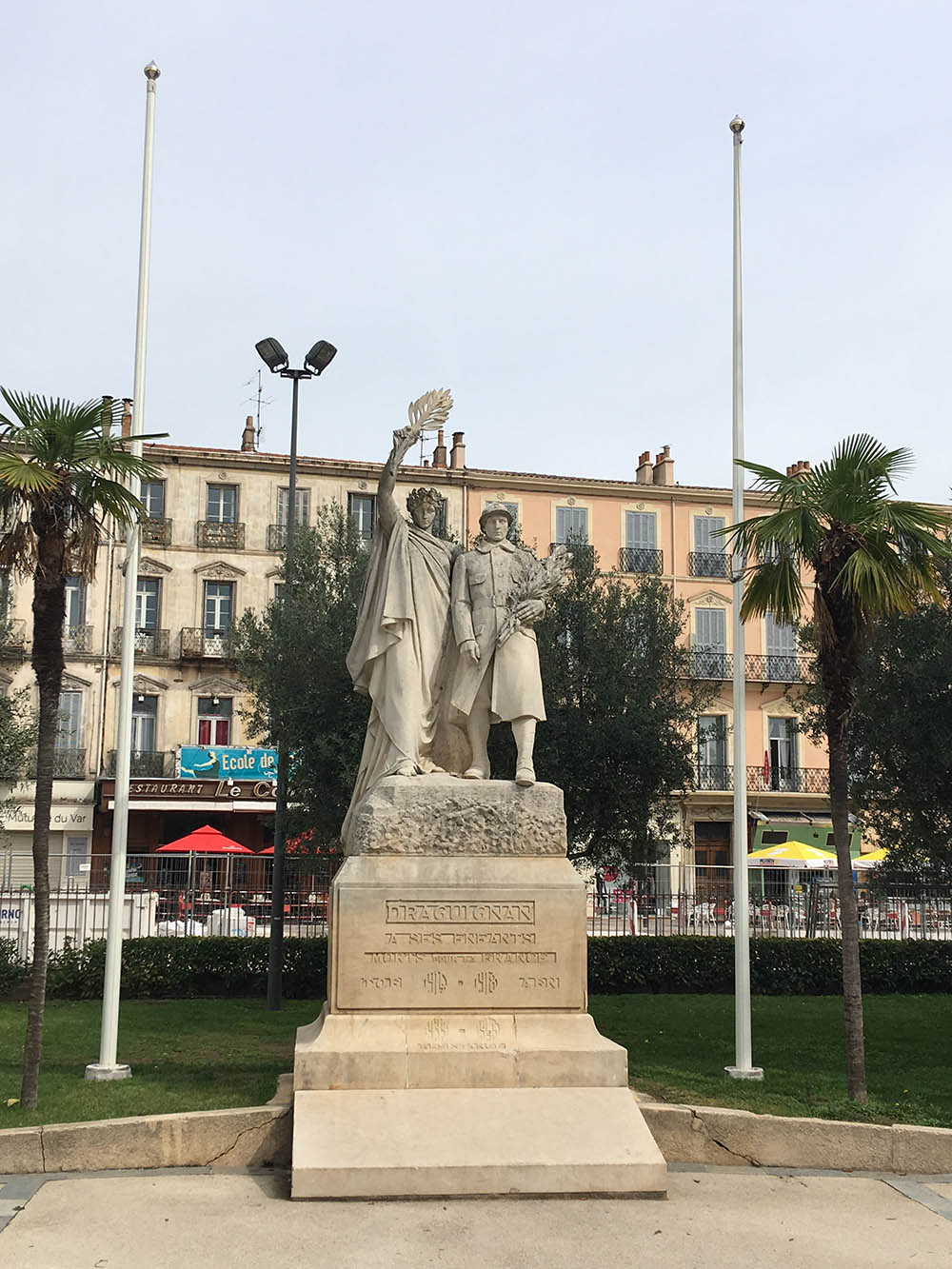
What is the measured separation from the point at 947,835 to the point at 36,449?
12.1m

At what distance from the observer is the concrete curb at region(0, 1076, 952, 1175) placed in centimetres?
763

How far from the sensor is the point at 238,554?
39062 millimetres

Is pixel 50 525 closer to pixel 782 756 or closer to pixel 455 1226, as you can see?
pixel 455 1226

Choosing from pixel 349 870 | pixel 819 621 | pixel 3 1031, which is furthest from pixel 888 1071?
pixel 3 1031

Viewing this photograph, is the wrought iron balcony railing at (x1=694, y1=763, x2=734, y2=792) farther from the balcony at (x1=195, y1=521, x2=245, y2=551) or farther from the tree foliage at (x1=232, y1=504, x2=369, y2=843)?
the tree foliage at (x1=232, y1=504, x2=369, y2=843)

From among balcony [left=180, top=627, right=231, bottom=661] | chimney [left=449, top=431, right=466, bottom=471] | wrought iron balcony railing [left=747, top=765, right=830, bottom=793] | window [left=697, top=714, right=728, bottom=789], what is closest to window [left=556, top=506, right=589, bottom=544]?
chimney [left=449, top=431, right=466, bottom=471]

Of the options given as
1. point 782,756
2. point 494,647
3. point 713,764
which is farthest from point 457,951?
point 782,756

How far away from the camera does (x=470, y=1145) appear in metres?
7.38

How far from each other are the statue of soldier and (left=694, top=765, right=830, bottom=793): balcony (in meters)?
31.3

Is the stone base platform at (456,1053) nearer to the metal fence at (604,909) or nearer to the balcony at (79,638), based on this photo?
the metal fence at (604,909)

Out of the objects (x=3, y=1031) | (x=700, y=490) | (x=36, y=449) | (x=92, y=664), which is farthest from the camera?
(x=700, y=490)

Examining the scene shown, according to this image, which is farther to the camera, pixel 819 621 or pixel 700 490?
pixel 700 490

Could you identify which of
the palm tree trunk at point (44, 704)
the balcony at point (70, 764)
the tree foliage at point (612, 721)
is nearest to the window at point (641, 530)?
the balcony at point (70, 764)

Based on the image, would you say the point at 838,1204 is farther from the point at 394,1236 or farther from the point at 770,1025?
the point at 770,1025
